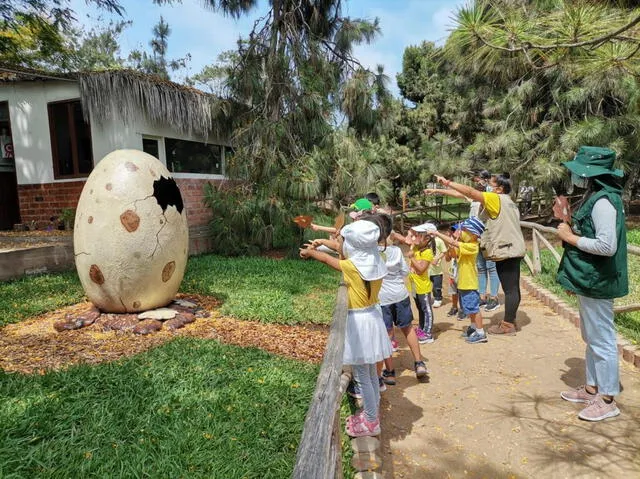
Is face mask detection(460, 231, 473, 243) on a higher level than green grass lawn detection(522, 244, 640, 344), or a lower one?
higher

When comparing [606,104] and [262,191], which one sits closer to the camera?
[262,191]

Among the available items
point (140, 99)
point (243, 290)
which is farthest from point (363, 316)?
point (140, 99)

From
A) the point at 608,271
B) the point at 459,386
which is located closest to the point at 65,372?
the point at 459,386

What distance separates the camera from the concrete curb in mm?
4043

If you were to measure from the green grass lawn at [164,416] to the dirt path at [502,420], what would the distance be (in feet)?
1.83

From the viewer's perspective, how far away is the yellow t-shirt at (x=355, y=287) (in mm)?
2947

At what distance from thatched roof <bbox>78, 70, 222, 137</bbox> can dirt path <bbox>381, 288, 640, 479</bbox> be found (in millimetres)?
6919

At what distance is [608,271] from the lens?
2988 mm

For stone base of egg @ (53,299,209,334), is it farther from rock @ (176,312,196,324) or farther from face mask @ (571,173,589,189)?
face mask @ (571,173,589,189)

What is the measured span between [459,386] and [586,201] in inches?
71.7

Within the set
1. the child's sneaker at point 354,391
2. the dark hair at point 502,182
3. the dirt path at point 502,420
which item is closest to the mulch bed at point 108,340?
the child's sneaker at point 354,391

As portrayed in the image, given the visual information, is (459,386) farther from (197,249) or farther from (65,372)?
(197,249)

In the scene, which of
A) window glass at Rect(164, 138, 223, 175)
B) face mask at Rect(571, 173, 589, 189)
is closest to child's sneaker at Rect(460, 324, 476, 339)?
face mask at Rect(571, 173, 589, 189)

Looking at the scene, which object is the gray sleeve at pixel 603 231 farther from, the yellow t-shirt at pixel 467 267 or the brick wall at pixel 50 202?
the brick wall at pixel 50 202
